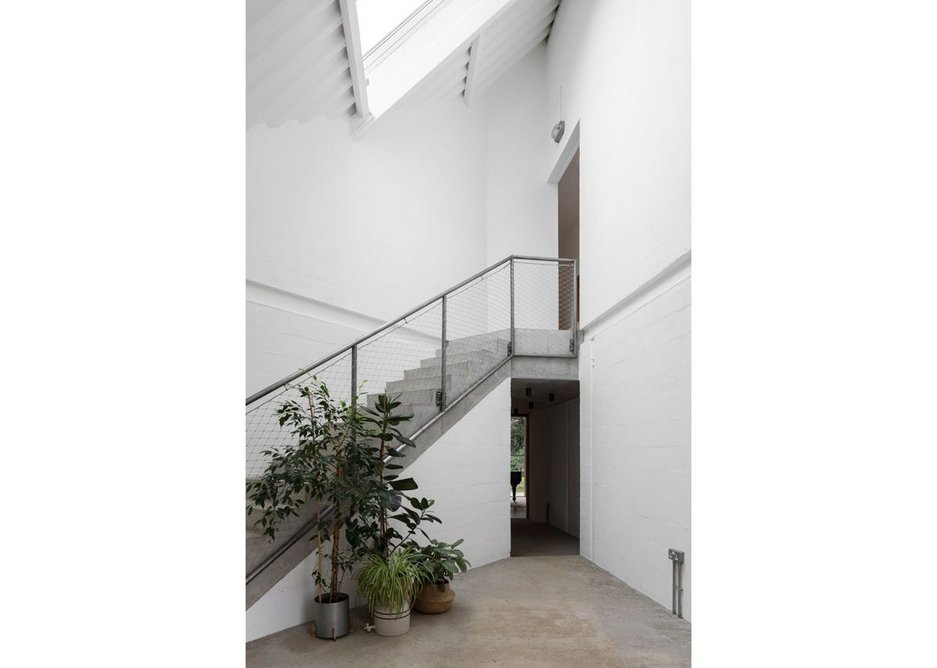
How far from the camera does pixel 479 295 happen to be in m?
8.88

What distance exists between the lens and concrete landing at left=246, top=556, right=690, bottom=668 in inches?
145

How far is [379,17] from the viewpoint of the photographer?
21.9 ft

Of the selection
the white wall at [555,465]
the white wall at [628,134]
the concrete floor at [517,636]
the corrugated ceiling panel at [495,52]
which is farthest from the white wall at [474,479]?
the corrugated ceiling panel at [495,52]

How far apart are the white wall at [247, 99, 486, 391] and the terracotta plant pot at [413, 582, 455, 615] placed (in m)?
2.06

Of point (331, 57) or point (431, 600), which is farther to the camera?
point (331, 57)

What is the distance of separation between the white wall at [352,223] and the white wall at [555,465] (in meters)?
2.71

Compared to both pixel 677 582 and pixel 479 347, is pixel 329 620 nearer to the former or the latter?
pixel 677 582

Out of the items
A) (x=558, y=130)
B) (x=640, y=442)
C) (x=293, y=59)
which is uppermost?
(x=558, y=130)

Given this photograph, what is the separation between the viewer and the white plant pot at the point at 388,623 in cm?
412

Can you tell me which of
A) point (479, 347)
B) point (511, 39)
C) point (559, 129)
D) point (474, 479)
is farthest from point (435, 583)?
point (511, 39)

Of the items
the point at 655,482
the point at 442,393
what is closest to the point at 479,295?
the point at 442,393

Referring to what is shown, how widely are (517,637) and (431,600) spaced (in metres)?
0.73

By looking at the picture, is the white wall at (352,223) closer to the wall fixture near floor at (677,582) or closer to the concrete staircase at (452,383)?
the concrete staircase at (452,383)
